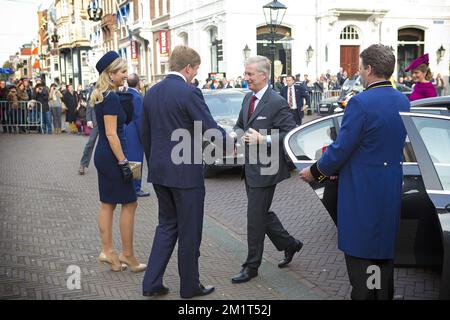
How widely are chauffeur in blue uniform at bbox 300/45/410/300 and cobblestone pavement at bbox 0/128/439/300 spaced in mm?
1001

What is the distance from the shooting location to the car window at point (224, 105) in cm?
1049

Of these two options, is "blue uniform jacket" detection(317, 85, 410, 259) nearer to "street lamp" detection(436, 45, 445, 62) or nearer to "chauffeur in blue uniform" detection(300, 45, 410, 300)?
"chauffeur in blue uniform" detection(300, 45, 410, 300)

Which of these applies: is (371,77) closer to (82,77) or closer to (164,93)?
(164,93)

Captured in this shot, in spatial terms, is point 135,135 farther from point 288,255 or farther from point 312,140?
point 288,255

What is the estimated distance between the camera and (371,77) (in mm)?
3330

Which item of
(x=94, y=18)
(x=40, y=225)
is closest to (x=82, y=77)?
(x=94, y=18)

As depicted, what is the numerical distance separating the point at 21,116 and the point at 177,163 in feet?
57.5

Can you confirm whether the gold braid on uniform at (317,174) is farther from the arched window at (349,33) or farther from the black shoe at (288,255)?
the arched window at (349,33)

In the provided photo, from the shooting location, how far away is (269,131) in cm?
457

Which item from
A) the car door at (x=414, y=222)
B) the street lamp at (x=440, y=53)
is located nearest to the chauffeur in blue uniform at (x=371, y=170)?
the car door at (x=414, y=222)

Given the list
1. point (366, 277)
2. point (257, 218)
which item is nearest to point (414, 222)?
point (366, 277)

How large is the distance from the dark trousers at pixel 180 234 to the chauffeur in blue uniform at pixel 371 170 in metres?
1.16

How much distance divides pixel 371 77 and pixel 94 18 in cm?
2437
